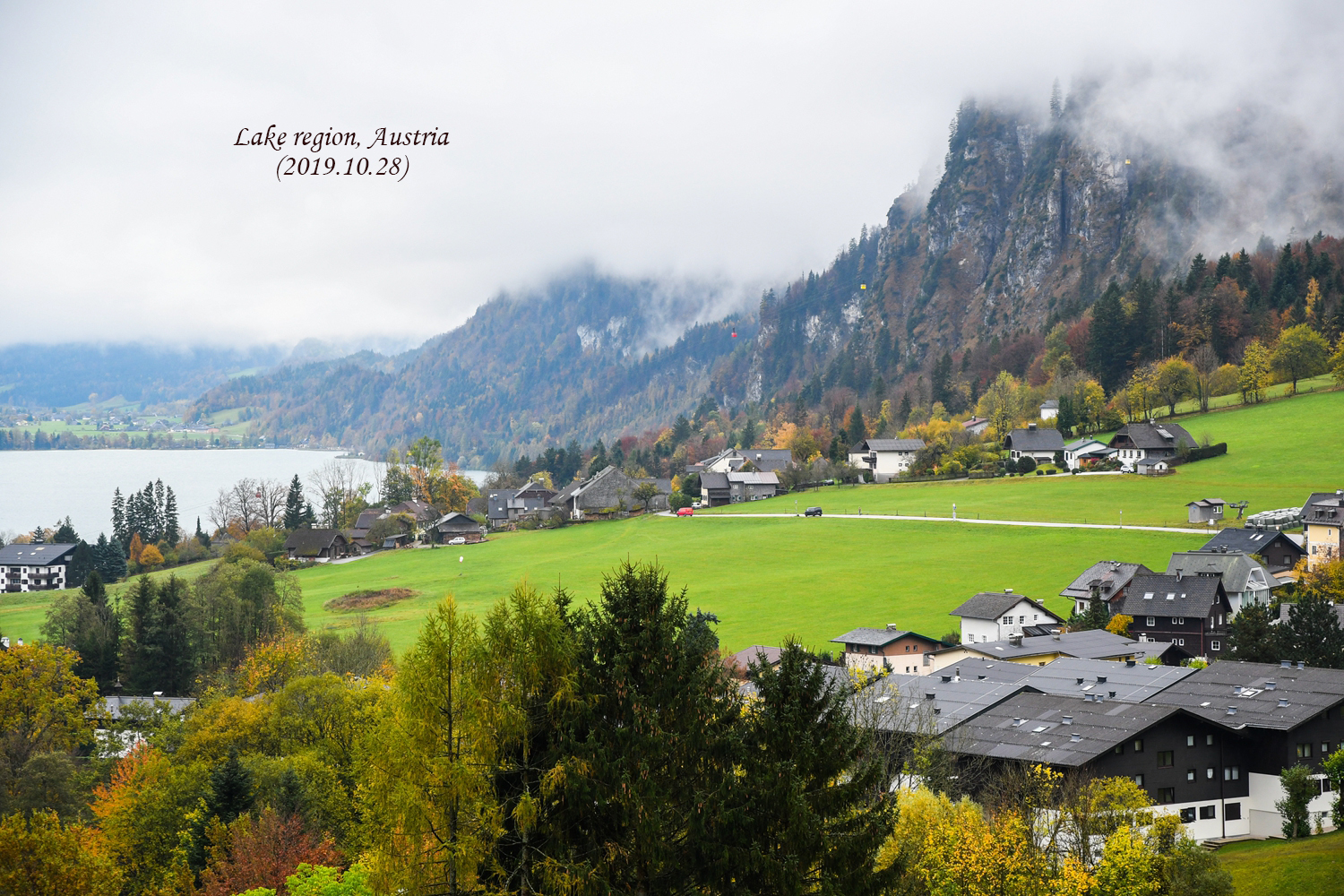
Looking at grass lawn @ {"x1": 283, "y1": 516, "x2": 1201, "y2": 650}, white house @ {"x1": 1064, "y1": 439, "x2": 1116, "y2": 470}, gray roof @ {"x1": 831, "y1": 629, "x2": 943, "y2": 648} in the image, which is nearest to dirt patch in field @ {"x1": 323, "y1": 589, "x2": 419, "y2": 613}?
grass lawn @ {"x1": 283, "y1": 516, "x2": 1201, "y2": 650}

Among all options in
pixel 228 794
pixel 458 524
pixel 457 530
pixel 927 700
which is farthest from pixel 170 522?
pixel 927 700

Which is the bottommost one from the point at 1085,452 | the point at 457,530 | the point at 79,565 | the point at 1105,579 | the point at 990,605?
the point at 990,605

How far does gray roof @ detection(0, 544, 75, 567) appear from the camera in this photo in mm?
85250

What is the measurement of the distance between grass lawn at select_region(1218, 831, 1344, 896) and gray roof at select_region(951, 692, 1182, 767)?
4.47m

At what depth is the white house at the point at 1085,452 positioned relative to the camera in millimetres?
91938

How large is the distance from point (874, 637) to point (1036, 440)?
187 feet

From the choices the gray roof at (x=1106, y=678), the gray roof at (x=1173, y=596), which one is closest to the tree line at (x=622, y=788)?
the gray roof at (x=1106, y=678)

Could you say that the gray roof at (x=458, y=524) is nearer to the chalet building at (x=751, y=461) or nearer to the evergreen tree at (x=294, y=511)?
the evergreen tree at (x=294, y=511)

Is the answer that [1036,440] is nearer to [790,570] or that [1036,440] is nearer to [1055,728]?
[790,570]

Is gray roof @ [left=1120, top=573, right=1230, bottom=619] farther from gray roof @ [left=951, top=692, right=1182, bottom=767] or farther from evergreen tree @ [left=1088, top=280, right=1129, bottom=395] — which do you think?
evergreen tree @ [left=1088, top=280, right=1129, bottom=395]

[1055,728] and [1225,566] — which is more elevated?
[1225,566]

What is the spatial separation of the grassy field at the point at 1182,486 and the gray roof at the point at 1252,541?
8.39 meters

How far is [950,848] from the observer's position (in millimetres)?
20641

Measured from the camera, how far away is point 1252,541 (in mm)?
59094
